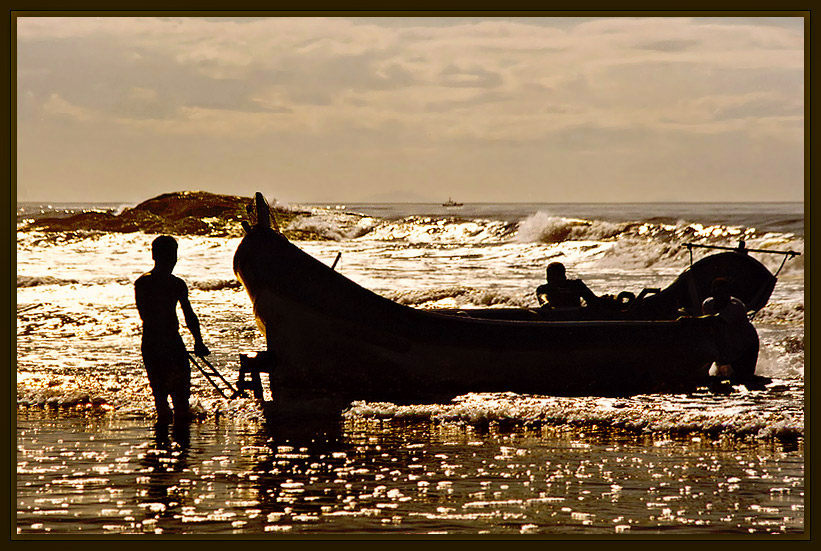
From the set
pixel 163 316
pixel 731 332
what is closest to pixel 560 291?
pixel 731 332

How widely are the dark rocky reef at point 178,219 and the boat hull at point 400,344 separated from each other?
125 ft

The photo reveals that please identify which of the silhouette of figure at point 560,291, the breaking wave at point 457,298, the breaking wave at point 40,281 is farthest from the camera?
the breaking wave at point 40,281

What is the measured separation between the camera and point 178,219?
5316 cm

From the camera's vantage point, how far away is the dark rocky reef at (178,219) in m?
51.2

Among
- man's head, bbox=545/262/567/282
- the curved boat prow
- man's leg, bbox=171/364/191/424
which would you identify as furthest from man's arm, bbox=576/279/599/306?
man's leg, bbox=171/364/191/424

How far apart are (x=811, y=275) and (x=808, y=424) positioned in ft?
3.84

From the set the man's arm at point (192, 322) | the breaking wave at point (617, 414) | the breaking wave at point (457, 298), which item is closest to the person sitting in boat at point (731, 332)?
the breaking wave at point (617, 414)

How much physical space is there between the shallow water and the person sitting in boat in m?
2.76

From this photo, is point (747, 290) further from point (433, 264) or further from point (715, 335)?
point (433, 264)

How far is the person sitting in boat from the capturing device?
1246 cm

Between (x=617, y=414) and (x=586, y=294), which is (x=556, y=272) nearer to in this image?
(x=586, y=294)

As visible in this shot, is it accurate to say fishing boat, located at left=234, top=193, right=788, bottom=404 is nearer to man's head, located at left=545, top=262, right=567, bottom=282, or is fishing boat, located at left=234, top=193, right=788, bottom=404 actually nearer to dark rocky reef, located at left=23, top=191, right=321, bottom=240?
man's head, located at left=545, top=262, right=567, bottom=282

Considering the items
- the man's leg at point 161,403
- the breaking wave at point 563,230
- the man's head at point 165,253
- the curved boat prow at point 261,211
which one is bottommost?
the man's leg at point 161,403

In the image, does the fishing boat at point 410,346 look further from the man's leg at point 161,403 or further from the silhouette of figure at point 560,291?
the silhouette of figure at point 560,291
